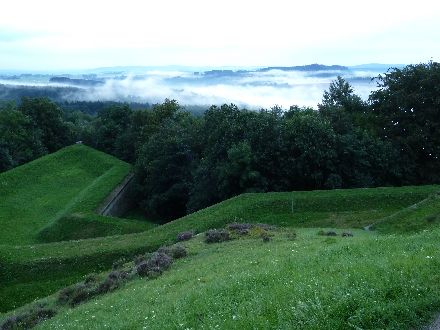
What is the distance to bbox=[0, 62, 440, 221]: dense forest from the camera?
33.5 m

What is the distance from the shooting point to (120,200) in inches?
1722

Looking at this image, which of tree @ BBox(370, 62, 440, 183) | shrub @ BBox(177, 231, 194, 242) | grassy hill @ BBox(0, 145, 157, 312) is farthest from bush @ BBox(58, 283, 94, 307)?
tree @ BBox(370, 62, 440, 183)

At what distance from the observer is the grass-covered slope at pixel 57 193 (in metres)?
32.9

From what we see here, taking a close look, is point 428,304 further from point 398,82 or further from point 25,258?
point 398,82

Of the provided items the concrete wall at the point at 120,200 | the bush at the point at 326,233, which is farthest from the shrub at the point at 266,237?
the concrete wall at the point at 120,200

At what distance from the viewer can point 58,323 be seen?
13188 millimetres

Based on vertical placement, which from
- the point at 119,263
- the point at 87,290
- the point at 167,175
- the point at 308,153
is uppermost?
the point at 308,153

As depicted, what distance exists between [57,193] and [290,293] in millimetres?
36588

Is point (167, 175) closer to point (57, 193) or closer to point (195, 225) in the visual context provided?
point (57, 193)

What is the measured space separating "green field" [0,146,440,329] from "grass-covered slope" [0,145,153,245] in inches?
6.2

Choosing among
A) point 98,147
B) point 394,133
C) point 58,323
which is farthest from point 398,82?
point 98,147

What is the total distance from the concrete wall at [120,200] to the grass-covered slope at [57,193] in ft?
1.72

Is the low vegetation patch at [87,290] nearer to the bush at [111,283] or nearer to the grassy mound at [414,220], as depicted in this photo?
the bush at [111,283]

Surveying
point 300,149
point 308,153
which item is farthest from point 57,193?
point 308,153
